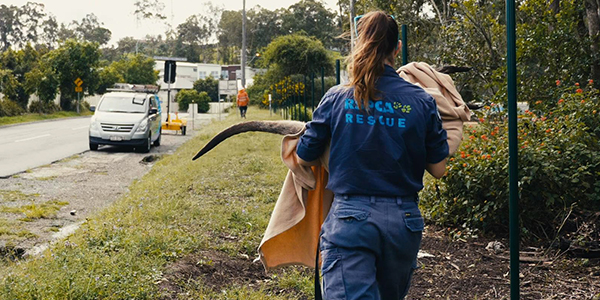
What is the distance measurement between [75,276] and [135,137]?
1371cm

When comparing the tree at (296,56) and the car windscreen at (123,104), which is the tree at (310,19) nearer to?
the tree at (296,56)

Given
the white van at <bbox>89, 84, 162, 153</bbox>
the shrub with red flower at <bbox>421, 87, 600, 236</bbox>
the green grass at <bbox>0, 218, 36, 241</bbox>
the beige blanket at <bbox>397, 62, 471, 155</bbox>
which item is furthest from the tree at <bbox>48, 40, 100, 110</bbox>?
the beige blanket at <bbox>397, 62, 471, 155</bbox>

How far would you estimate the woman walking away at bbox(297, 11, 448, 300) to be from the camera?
8.95 feet

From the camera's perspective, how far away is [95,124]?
706 inches

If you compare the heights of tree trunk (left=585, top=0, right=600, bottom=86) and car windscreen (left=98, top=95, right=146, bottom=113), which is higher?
tree trunk (left=585, top=0, right=600, bottom=86)

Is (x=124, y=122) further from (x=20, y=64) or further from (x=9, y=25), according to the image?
(x=9, y=25)

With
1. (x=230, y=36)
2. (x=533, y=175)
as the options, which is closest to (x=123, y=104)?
(x=533, y=175)

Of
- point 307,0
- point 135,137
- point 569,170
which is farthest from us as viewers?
point 307,0

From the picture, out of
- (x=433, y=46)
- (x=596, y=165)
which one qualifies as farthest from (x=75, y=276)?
(x=433, y=46)

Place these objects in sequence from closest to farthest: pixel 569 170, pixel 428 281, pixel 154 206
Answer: pixel 428 281 < pixel 569 170 < pixel 154 206

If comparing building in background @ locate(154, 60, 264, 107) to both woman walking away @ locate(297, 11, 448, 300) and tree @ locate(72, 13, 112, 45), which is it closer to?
tree @ locate(72, 13, 112, 45)

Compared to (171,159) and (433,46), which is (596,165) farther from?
(433,46)

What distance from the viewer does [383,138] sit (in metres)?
2.79

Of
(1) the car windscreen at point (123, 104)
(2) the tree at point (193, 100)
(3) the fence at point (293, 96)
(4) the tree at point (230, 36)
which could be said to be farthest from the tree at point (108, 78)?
(1) the car windscreen at point (123, 104)
